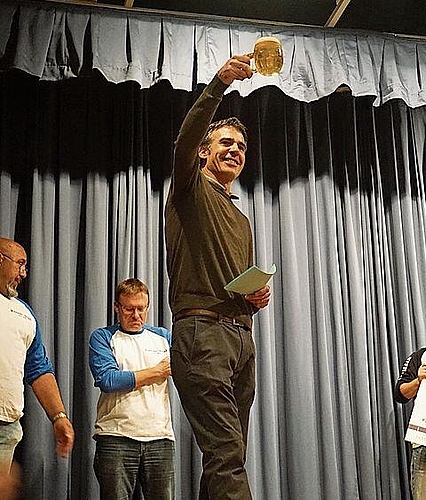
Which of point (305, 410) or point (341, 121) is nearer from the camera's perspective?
point (305, 410)

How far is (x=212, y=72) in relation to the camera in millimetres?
3631

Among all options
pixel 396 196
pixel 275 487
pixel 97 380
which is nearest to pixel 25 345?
pixel 97 380

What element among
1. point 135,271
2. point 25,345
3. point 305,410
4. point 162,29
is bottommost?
point 305,410

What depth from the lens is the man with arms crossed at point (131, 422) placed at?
291 centimetres

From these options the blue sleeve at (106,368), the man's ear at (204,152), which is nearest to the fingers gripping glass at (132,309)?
the blue sleeve at (106,368)

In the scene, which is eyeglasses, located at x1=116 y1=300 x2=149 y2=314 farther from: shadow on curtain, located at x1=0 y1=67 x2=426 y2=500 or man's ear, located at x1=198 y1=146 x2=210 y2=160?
man's ear, located at x1=198 y1=146 x2=210 y2=160

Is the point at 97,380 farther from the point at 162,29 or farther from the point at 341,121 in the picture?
the point at 341,121

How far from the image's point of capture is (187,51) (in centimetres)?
→ 365

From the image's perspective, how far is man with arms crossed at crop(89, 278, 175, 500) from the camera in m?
2.91

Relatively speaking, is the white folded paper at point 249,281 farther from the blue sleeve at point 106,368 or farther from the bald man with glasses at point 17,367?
the blue sleeve at point 106,368

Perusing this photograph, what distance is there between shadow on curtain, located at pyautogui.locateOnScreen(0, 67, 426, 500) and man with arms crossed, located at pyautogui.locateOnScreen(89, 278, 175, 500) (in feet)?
1.58

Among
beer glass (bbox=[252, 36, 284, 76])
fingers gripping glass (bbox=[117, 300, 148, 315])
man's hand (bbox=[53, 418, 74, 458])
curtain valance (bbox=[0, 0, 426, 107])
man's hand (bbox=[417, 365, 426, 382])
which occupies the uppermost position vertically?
curtain valance (bbox=[0, 0, 426, 107])

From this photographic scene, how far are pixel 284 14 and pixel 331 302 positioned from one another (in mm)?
1477

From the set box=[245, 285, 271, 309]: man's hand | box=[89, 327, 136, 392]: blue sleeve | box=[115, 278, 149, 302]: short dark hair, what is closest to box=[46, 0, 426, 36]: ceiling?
box=[115, 278, 149, 302]: short dark hair
